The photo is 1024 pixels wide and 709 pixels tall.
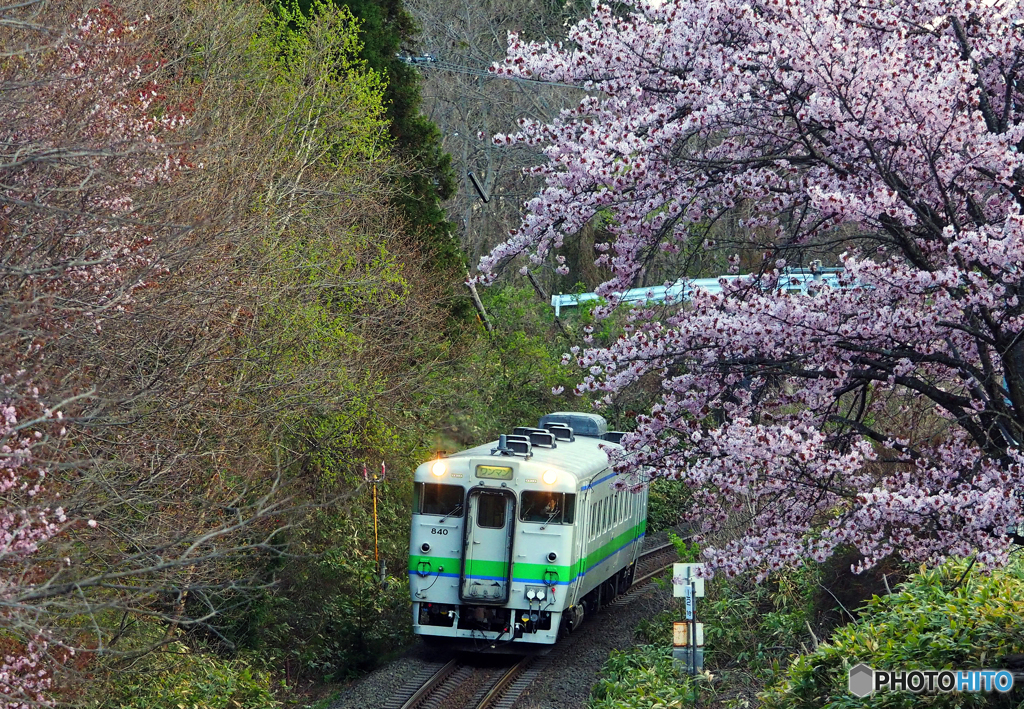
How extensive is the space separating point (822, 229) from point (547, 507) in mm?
6990

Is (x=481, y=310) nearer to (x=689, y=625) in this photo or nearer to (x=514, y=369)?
(x=514, y=369)

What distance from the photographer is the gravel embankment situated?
1405 centimetres

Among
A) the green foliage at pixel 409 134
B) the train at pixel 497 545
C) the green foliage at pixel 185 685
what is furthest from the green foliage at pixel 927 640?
the green foliage at pixel 409 134

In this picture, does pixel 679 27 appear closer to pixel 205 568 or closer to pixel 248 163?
pixel 205 568

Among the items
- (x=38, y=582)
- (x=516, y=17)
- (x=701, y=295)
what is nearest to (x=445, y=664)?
(x=38, y=582)

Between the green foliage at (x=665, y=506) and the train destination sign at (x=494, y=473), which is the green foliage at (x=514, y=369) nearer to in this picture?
the green foliage at (x=665, y=506)

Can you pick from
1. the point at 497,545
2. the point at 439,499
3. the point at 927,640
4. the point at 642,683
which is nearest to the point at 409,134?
the point at 439,499

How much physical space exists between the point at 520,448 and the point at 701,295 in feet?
25.1

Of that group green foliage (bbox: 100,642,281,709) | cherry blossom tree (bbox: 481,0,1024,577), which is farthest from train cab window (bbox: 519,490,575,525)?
cherry blossom tree (bbox: 481,0,1024,577)

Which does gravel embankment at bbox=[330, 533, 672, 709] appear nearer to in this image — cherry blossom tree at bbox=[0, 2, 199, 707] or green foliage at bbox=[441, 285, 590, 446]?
cherry blossom tree at bbox=[0, 2, 199, 707]

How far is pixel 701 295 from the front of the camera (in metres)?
8.51

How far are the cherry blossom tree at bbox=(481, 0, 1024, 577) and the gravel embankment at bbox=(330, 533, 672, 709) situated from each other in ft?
18.7

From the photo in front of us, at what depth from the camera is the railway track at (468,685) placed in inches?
548

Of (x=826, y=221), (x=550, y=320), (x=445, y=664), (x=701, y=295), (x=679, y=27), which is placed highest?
(x=550, y=320)
